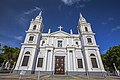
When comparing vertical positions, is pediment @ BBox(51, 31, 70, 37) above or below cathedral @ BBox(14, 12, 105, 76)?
above

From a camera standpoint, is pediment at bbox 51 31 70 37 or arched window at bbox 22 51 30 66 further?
pediment at bbox 51 31 70 37

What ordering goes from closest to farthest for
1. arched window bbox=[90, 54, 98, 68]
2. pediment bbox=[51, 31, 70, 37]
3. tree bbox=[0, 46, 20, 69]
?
arched window bbox=[90, 54, 98, 68], pediment bbox=[51, 31, 70, 37], tree bbox=[0, 46, 20, 69]

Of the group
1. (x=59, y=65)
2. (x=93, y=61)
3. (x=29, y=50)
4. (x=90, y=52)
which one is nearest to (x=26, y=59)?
(x=29, y=50)

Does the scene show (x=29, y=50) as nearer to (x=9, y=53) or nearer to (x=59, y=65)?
(x=59, y=65)

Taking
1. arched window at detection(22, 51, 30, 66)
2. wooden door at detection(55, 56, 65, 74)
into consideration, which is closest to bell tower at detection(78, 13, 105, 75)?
wooden door at detection(55, 56, 65, 74)

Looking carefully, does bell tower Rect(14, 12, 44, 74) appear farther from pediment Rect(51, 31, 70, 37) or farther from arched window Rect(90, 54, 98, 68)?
arched window Rect(90, 54, 98, 68)

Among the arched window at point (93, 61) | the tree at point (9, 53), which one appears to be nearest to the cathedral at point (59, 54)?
the arched window at point (93, 61)

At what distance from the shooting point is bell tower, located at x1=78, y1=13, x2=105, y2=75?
2020cm

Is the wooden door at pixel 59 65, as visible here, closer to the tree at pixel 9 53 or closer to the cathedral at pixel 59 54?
the cathedral at pixel 59 54

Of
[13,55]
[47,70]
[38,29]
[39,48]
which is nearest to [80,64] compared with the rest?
[47,70]

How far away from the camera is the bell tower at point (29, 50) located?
1989 cm

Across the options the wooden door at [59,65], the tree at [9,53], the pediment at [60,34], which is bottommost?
the wooden door at [59,65]

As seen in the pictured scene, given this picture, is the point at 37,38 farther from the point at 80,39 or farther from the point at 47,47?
the point at 80,39

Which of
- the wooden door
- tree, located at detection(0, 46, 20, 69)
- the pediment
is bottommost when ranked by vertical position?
the wooden door
